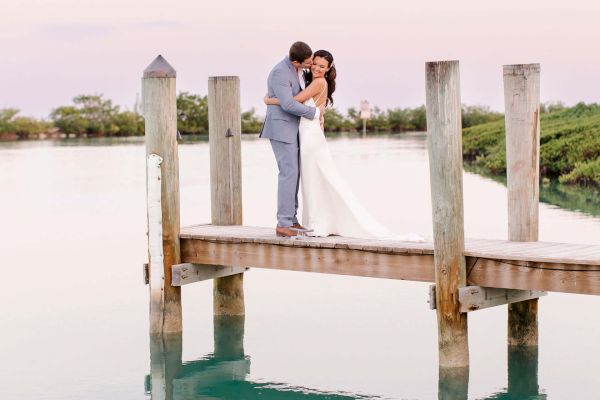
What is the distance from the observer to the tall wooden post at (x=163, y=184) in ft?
41.7

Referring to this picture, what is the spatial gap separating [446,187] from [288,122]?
1957mm

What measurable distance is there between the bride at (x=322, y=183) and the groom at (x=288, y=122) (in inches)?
3.1

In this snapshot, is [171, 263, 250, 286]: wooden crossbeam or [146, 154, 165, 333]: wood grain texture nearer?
[146, 154, 165, 333]: wood grain texture

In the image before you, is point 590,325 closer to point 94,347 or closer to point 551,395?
point 551,395

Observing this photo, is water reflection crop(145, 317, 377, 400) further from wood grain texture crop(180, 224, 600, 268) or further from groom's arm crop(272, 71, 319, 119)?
groom's arm crop(272, 71, 319, 119)

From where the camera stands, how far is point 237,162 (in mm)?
13766

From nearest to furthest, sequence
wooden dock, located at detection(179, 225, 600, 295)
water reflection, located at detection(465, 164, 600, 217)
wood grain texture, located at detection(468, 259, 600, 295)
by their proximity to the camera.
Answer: wood grain texture, located at detection(468, 259, 600, 295) → wooden dock, located at detection(179, 225, 600, 295) → water reflection, located at detection(465, 164, 600, 217)

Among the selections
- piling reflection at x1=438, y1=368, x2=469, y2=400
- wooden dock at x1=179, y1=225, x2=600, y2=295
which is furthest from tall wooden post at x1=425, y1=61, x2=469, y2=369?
piling reflection at x1=438, y1=368, x2=469, y2=400

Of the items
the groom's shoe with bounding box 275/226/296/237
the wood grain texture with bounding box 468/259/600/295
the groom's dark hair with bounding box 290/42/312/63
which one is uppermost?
the groom's dark hair with bounding box 290/42/312/63

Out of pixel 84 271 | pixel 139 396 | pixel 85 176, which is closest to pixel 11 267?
pixel 84 271

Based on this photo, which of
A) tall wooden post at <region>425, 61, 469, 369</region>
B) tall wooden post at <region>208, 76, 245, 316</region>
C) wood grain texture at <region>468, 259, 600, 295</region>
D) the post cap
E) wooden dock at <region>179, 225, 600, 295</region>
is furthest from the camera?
tall wooden post at <region>208, 76, 245, 316</region>

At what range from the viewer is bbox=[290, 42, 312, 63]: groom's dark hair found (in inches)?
473

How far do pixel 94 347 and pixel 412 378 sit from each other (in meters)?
3.53

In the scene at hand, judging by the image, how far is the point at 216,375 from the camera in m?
12.8
